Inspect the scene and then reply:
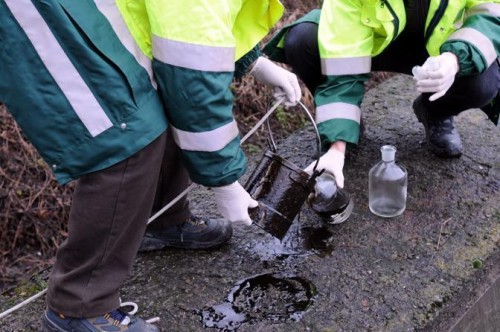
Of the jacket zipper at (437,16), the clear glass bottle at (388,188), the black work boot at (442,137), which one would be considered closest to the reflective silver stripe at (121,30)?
the clear glass bottle at (388,188)

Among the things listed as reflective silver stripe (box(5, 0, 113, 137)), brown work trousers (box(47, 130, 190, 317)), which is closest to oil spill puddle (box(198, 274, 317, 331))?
brown work trousers (box(47, 130, 190, 317))

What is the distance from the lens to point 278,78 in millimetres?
2324

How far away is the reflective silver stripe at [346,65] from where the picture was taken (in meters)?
2.63

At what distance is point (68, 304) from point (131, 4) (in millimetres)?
891

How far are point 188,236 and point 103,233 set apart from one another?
2.19 feet

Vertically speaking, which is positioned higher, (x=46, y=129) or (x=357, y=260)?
(x=46, y=129)

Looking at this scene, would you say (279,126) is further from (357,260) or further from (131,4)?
(131,4)

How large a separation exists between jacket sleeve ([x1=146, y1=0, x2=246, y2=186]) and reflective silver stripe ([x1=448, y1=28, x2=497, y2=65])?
1.12 meters

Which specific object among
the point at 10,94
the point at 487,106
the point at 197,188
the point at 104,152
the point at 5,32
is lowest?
the point at 197,188

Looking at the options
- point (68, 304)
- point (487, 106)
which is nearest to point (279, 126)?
point (487, 106)

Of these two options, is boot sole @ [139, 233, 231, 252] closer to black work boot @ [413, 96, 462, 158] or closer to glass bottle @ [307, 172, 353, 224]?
glass bottle @ [307, 172, 353, 224]

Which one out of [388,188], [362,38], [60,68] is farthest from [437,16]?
[60,68]

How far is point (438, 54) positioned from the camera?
2.66 metres

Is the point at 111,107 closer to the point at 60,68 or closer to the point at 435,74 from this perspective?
the point at 60,68
